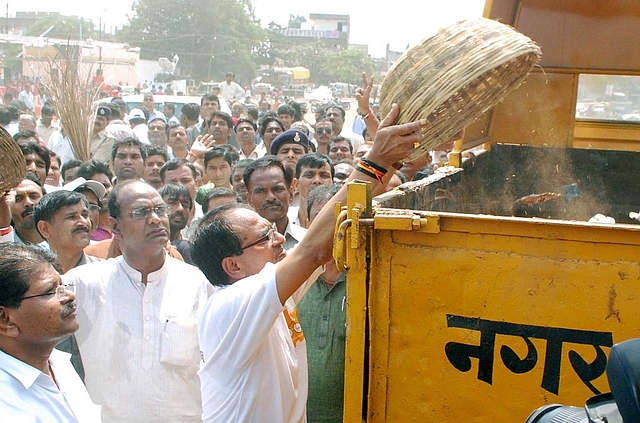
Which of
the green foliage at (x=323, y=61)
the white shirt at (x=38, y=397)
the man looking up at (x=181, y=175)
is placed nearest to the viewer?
the white shirt at (x=38, y=397)

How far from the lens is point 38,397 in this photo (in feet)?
8.08

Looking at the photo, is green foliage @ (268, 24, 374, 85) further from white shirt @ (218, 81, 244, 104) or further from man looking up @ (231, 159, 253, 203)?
man looking up @ (231, 159, 253, 203)

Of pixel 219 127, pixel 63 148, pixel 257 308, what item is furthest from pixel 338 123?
pixel 257 308

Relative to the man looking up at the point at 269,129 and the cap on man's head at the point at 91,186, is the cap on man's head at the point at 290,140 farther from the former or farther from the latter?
the cap on man's head at the point at 91,186

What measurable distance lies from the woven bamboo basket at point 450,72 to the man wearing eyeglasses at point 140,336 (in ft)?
4.44

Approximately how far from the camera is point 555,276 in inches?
86.4

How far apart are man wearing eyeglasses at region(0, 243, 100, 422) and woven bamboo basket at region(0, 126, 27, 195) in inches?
38.4

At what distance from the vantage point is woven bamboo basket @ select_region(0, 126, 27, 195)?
3545 mm

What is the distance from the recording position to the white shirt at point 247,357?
2469mm

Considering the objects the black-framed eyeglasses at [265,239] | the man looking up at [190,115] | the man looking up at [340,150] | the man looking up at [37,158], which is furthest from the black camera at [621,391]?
the man looking up at [190,115]

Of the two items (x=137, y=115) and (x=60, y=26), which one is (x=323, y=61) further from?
(x=137, y=115)

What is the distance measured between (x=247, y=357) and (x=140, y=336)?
3.05 feet

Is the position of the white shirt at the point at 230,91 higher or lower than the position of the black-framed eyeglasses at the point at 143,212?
higher

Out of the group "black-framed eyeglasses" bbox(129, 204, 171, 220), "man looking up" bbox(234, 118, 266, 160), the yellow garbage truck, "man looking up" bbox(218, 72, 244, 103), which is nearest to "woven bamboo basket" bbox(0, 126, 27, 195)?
"black-framed eyeglasses" bbox(129, 204, 171, 220)
